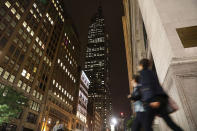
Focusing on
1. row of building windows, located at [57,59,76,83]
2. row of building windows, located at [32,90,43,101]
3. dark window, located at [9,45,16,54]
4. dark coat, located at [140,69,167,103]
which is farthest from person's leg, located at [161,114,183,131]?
row of building windows, located at [57,59,76,83]

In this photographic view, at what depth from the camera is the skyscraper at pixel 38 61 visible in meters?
34.1

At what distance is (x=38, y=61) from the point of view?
1785 inches

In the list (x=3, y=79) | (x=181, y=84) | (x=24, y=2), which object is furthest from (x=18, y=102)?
(x=24, y=2)

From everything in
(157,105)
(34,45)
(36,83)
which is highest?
(34,45)

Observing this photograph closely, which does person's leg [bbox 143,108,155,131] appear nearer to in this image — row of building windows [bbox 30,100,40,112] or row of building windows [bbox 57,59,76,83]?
row of building windows [bbox 30,100,40,112]

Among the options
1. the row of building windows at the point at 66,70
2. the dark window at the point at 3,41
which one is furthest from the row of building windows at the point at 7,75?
the row of building windows at the point at 66,70

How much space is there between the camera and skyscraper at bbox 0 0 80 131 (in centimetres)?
3406

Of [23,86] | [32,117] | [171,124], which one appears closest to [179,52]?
[171,124]

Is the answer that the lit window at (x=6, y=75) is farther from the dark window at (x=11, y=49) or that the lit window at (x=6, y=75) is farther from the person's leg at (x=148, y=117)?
the person's leg at (x=148, y=117)

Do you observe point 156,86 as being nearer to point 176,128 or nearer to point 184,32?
point 176,128

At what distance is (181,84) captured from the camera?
12.4 feet

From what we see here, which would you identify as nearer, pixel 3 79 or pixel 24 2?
pixel 3 79

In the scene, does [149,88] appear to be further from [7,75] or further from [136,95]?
[7,75]

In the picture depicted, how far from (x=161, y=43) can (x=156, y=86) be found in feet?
10.0
